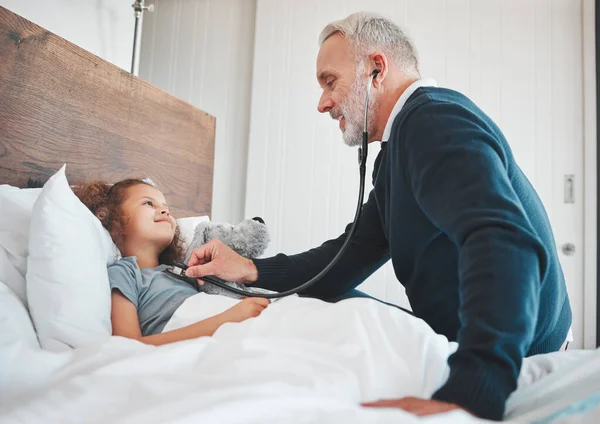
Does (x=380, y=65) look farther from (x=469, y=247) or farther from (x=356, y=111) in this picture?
(x=469, y=247)

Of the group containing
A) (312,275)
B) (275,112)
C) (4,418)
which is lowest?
(4,418)

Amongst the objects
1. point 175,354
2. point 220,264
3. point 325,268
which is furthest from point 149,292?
point 175,354

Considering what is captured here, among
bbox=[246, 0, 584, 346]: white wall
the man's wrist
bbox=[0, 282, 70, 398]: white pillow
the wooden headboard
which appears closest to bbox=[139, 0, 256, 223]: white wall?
bbox=[246, 0, 584, 346]: white wall

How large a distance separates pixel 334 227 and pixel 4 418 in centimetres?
212

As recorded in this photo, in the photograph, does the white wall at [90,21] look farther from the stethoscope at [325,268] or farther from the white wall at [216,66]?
the stethoscope at [325,268]

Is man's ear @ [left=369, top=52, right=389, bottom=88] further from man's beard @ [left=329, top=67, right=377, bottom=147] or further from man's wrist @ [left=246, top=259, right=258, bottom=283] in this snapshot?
man's wrist @ [left=246, top=259, right=258, bottom=283]

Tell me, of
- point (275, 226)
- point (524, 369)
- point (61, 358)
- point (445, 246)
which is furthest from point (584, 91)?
point (61, 358)

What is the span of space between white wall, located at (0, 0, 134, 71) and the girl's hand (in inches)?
61.1

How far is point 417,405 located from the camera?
59 centimetres

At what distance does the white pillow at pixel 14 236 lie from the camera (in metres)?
1.06

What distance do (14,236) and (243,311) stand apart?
51 centimetres

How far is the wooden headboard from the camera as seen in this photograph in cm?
140

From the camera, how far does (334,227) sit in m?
2.64

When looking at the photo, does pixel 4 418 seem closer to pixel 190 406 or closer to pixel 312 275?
pixel 190 406
